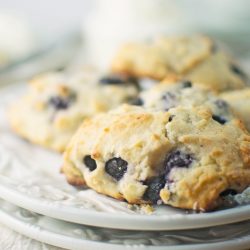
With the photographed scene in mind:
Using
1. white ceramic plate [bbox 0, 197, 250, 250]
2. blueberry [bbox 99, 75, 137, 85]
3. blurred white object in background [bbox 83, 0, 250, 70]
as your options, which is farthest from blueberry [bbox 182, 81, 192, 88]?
blurred white object in background [bbox 83, 0, 250, 70]

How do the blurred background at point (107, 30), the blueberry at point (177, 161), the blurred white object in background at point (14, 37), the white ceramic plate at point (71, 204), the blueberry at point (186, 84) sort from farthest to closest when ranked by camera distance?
the blurred white object in background at point (14, 37) → the blurred background at point (107, 30) → the blueberry at point (186, 84) → the blueberry at point (177, 161) → the white ceramic plate at point (71, 204)

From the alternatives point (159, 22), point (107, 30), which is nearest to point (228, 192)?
point (159, 22)

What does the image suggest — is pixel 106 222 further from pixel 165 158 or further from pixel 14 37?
pixel 14 37

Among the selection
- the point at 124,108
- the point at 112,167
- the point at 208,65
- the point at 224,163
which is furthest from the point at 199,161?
the point at 208,65

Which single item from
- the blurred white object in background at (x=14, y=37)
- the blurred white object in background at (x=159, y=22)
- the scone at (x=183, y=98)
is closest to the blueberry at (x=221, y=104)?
the scone at (x=183, y=98)

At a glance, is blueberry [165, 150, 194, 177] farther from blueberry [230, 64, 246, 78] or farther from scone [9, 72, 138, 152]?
blueberry [230, 64, 246, 78]

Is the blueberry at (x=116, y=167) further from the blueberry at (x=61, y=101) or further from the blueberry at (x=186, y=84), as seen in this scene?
the blueberry at (x=61, y=101)

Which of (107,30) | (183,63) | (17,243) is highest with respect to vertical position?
(17,243)

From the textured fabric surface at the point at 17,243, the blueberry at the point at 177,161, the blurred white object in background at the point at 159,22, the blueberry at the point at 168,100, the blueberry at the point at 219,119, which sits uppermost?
the blueberry at the point at 177,161
